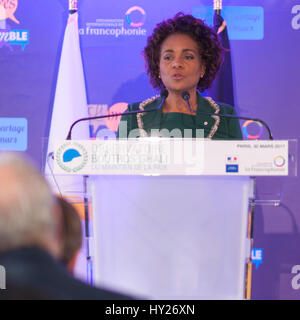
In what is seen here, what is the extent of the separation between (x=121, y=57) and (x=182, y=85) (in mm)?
766

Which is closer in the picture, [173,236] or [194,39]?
[173,236]

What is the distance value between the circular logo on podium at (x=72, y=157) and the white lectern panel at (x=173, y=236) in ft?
0.35

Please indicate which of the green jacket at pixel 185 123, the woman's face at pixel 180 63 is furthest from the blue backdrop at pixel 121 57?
the green jacket at pixel 185 123

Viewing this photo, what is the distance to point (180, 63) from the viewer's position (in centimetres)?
261

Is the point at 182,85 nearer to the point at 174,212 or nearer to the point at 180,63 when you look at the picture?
the point at 180,63

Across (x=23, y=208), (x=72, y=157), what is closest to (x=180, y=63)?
(x=72, y=157)

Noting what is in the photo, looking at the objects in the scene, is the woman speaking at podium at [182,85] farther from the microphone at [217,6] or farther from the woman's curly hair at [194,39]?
the microphone at [217,6]

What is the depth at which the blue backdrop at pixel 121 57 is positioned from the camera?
3.10 meters

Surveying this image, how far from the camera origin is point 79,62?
309 cm

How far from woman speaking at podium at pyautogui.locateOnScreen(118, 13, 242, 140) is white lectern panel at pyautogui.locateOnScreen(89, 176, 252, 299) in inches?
33.5
